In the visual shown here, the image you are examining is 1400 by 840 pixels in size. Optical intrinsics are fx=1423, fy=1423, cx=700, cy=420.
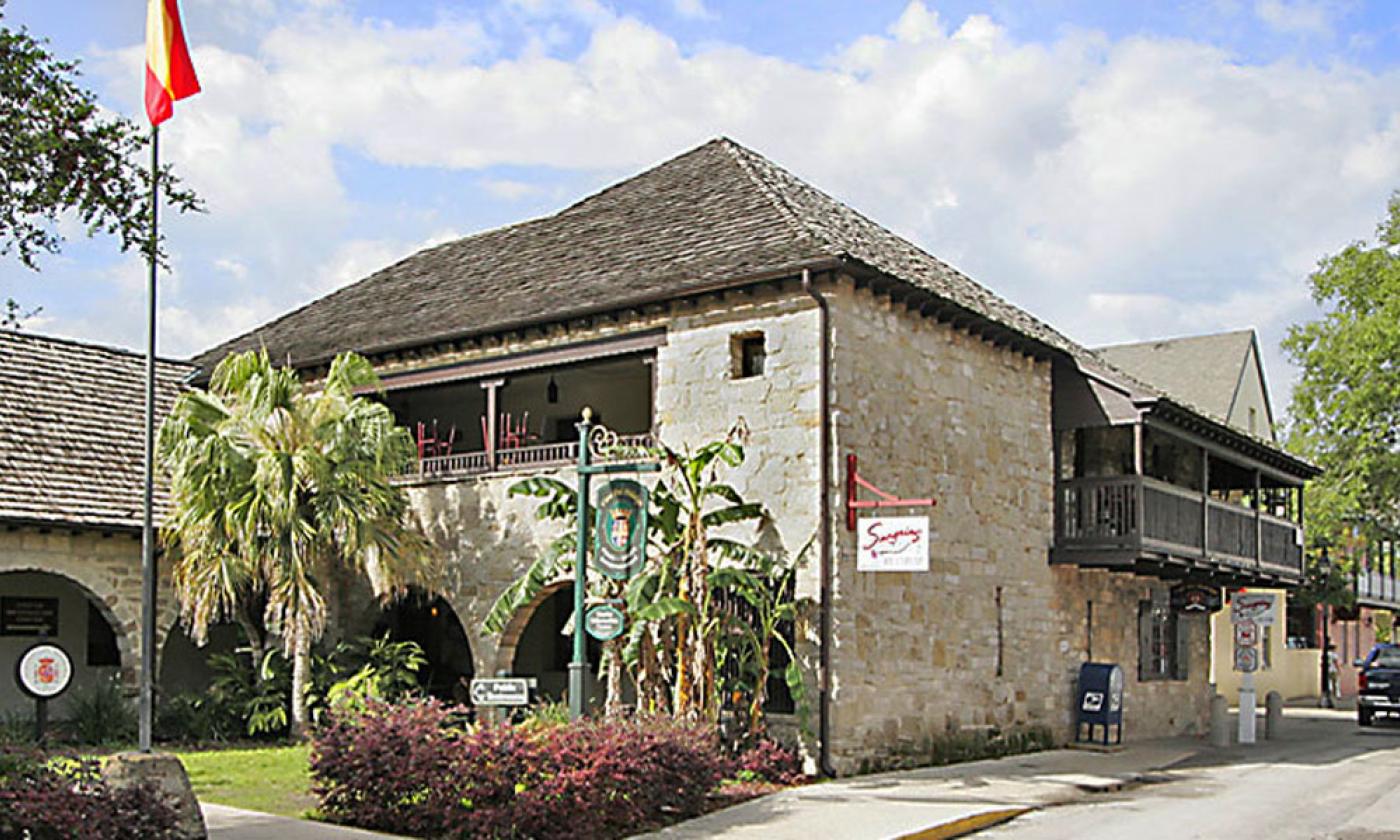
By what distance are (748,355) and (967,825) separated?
21.6ft

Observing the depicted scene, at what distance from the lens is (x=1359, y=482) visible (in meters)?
36.7

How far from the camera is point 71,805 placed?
357 inches

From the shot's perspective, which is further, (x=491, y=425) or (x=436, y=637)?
(x=436, y=637)

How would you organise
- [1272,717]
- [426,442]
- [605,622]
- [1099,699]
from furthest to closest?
[1272,717]
[426,442]
[1099,699]
[605,622]

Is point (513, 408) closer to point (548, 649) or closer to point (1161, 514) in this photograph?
point (548, 649)

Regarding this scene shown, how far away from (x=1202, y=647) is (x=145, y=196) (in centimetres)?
2155

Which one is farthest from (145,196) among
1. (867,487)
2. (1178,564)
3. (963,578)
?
(1178,564)

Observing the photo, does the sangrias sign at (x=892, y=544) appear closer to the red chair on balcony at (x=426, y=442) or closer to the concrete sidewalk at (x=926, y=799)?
the concrete sidewalk at (x=926, y=799)

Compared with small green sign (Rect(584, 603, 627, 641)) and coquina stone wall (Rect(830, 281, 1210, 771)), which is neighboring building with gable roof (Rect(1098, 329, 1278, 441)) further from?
small green sign (Rect(584, 603, 627, 641))

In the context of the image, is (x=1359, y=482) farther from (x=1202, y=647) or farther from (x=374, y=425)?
(x=374, y=425)

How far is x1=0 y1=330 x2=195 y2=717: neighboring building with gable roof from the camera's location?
751 inches

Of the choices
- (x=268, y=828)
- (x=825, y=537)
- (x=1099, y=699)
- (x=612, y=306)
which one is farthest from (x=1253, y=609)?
(x=268, y=828)

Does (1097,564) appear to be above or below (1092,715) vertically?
above

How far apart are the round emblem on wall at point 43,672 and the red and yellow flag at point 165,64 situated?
6.42m
